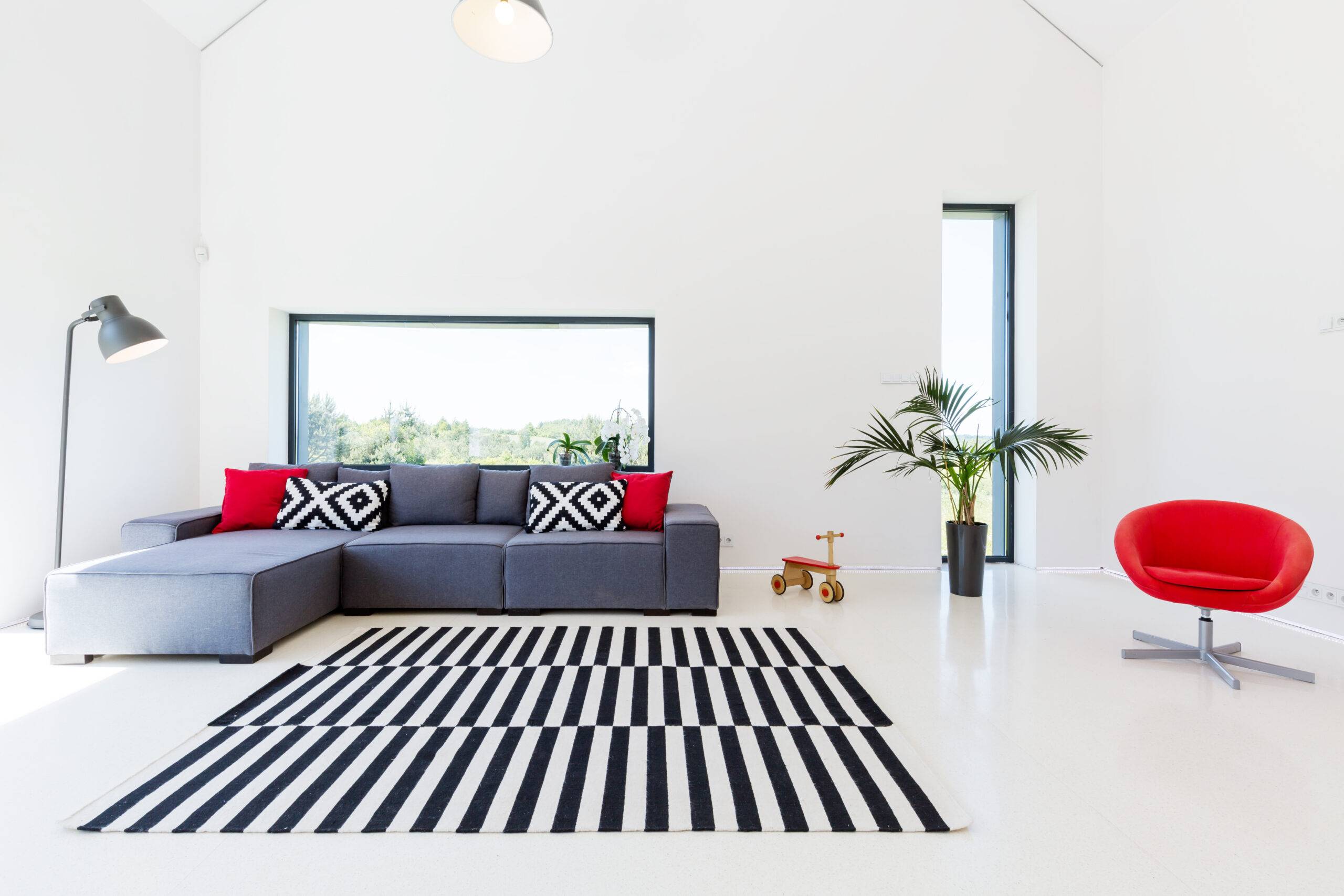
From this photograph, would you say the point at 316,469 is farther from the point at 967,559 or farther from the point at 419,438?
the point at 967,559

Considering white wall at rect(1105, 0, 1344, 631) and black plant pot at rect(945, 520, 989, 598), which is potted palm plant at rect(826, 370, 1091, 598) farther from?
white wall at rect(1105, 0, 1344, 631)

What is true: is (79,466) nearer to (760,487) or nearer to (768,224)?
(760,487)

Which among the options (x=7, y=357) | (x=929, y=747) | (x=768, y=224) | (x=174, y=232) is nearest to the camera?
(x=929, y=747)

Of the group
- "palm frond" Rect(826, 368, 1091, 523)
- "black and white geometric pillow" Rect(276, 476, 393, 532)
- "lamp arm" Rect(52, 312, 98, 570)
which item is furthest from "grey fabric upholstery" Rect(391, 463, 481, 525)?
"palm frond" Rect(826, 368, 1091, 523)

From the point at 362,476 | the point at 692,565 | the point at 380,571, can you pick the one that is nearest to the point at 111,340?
the point at 362,476

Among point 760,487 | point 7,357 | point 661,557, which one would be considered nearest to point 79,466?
point 7,357

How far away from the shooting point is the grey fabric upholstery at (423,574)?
338 centimetres

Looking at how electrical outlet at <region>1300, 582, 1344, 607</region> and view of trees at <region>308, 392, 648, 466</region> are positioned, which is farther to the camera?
view of trees at <region>308, 392, 648, 466</region>

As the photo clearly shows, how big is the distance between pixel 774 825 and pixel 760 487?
3121 mm

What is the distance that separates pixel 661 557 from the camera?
11.4 ft

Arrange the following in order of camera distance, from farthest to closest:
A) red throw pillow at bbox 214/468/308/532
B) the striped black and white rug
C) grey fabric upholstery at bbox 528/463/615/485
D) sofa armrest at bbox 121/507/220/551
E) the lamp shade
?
grey fabric upholstery at bbox 528/463/615/485 → red throw pillow at bbox 214/468/308/532 → sofa armrest at bbox 121/507/220/551 → the lamp shade → the striped black and white rug

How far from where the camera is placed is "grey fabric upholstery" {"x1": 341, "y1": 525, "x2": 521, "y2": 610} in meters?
3.38

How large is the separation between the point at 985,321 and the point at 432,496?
433 centimetres

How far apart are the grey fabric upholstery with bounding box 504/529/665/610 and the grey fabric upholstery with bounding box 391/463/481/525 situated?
0.76m
